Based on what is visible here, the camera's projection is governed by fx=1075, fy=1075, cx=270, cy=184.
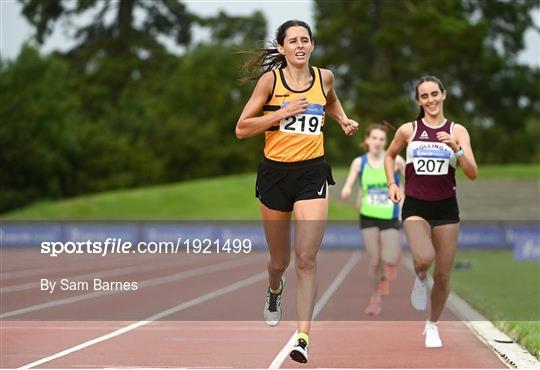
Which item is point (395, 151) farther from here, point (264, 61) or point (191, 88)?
point (191, 88)

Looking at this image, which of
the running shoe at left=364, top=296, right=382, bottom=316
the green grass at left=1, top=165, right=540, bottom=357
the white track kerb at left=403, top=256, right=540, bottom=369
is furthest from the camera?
the green grass at left=1, top=165, right=540, bottom=357

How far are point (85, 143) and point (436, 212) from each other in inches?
1693

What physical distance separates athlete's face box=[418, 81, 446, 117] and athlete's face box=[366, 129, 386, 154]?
3.85 m

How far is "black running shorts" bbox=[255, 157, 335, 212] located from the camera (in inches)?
257

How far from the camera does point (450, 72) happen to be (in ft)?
176

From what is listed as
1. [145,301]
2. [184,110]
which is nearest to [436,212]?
[145,301]

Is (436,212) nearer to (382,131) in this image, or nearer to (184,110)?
(382,131)

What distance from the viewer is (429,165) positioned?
→ 25.5 feet

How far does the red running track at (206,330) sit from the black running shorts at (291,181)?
1351 millimetres

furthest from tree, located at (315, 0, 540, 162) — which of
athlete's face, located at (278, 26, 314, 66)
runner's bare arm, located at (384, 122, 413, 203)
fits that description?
athlete's face, located at (278, 26, 314, 66)

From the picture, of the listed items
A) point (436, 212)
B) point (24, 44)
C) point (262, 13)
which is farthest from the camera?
point (262, 13)

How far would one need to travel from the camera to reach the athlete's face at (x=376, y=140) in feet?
→ 38.2
